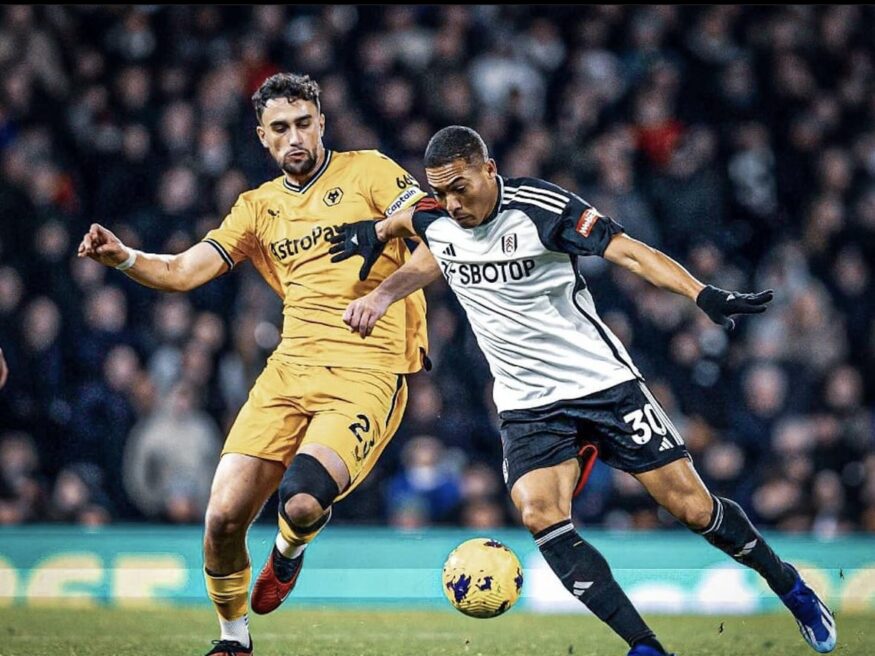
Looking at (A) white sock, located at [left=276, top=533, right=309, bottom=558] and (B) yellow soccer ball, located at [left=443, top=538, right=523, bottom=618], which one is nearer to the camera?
(B) yellow soccer ball, located at [left=443, top=538, right=523, bottom=618]

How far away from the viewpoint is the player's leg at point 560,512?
5.74 metres

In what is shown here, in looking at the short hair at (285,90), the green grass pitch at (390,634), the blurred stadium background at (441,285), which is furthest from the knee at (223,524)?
the blurred stadium background at (441,285)

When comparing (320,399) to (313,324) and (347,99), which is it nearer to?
(313,324)

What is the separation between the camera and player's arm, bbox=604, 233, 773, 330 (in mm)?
5480

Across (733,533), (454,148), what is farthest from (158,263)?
(733,533)

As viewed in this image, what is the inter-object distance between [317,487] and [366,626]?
2.61 meters

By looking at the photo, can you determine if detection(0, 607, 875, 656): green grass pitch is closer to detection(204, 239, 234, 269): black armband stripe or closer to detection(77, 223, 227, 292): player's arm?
detection(77, 223, 227, 292): player's arm

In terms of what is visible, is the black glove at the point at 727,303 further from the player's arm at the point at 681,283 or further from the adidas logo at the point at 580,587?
the adidas logo at the point at 580,587

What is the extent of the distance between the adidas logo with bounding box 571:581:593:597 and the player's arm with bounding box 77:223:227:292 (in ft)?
7.84

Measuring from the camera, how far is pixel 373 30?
13.8m

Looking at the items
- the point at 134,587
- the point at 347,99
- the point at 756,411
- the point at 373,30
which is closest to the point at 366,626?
the point at 134,587

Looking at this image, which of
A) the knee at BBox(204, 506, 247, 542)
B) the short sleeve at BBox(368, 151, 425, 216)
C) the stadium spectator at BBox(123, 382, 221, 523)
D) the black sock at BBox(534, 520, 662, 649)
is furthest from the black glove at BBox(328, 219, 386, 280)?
the stadium spectator at BBox(123, 382, 221, 523)

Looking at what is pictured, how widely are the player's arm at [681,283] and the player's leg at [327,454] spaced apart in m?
1.47

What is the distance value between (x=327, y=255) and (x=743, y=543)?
2347 mm
